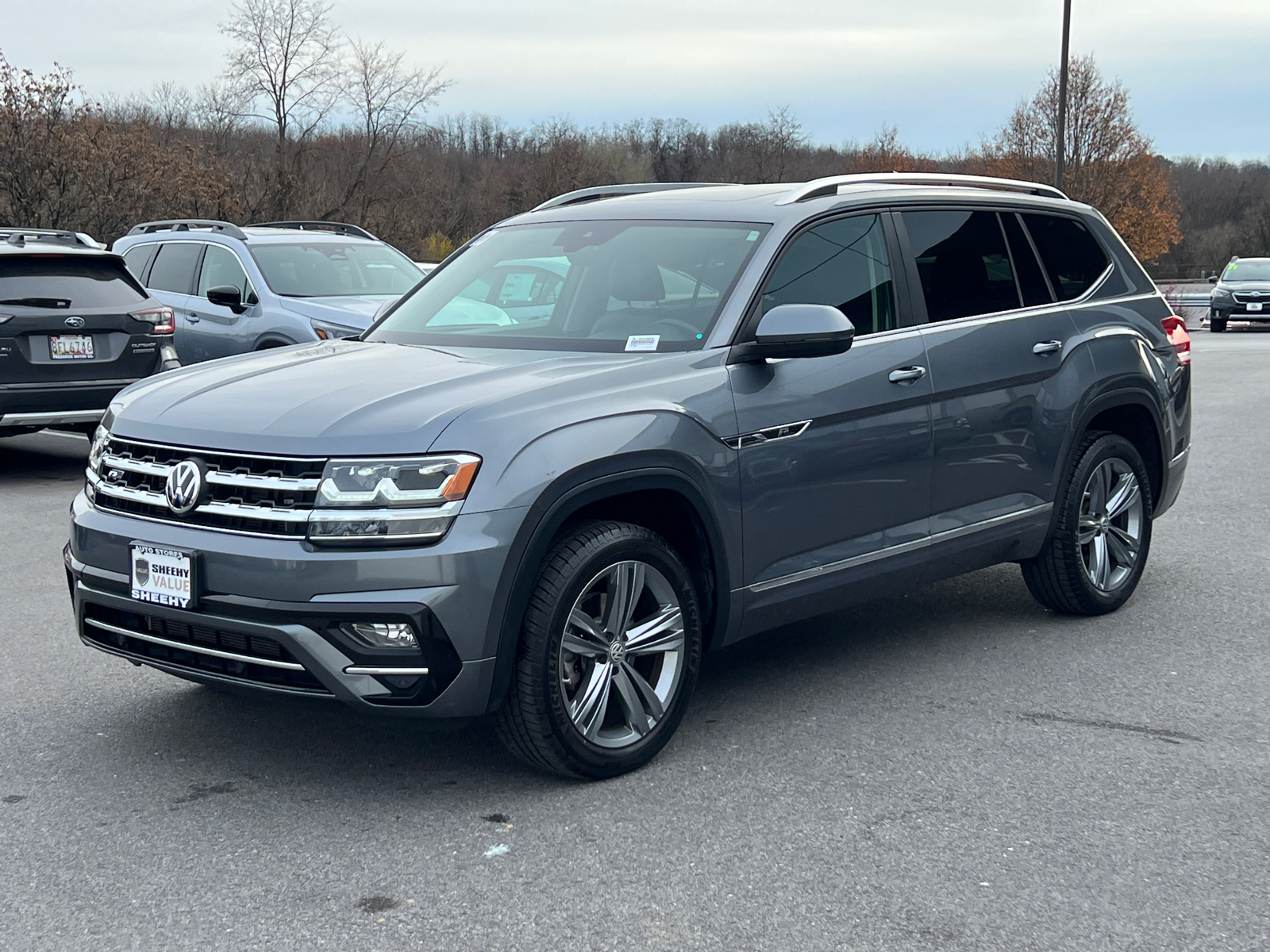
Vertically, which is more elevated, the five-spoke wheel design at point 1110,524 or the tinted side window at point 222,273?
the tinted side window at point 222,273

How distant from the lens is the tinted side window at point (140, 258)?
14234 millimetres

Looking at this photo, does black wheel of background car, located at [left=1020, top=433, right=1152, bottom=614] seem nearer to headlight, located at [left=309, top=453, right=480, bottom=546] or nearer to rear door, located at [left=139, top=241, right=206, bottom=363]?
headlight, located at [left=309, top=453, right=480, bottom=546]

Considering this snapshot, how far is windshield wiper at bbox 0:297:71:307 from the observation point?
1011cm

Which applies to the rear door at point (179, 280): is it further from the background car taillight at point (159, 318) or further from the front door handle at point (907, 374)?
the front door handle at point (907, 374)

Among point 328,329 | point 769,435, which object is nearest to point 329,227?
point 328,329

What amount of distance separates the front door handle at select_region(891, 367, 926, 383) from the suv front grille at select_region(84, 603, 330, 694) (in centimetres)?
236

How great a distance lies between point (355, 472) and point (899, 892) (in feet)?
→ 5.85

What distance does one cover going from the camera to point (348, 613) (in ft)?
12.2

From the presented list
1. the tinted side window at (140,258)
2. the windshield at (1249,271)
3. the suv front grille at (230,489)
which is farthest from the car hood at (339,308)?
the windshield at (1249,271)

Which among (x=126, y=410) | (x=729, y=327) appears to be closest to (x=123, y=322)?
(x=126, y=410)

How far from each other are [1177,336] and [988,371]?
1.71m

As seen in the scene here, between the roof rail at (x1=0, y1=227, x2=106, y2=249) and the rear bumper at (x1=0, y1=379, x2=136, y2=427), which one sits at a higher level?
the roof rail at (x1=0, y1=227, x2=106, y2=249)

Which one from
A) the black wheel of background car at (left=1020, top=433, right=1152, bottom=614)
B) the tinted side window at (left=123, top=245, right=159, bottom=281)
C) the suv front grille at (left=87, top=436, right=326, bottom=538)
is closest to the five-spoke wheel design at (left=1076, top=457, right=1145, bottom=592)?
the black wheel of background car at (left=1020, top=433, right=1152, bottom=614)

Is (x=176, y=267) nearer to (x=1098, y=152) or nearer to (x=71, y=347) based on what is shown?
(x=71, y=347)
